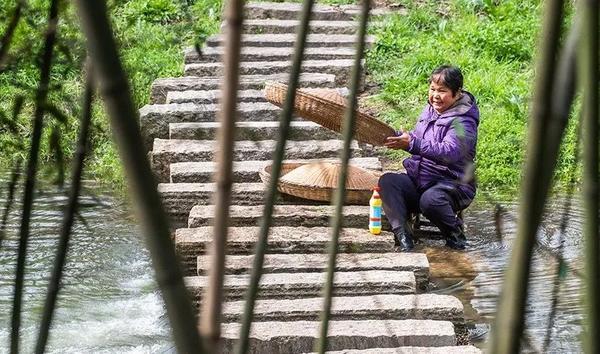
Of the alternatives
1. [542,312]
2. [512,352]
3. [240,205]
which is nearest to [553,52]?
[512,352]

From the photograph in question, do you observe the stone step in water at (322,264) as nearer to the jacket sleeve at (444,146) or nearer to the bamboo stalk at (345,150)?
the jacket sleeve at (444,146)

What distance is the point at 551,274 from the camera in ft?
19.5

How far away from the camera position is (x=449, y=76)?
20.1 feet

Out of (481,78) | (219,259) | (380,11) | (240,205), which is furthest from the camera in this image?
(380,11)

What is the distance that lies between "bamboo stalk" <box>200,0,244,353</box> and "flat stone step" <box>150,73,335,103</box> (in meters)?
7.00

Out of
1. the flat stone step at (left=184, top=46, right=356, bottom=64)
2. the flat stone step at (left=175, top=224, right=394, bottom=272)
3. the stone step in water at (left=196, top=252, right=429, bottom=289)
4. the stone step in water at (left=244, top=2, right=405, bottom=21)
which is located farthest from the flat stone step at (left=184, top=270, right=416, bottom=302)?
the stone step in water at (left=244, top=2, right=405, bottom=21)

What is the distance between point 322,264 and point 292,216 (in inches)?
28.7

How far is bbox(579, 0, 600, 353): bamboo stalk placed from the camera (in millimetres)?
1009

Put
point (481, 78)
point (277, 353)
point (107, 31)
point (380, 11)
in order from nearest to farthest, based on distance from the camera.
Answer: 1. point (107, 31)
2. point (277, 353)
3. point (481, 78)
4. point (380, 11)

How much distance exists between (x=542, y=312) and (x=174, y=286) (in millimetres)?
4610

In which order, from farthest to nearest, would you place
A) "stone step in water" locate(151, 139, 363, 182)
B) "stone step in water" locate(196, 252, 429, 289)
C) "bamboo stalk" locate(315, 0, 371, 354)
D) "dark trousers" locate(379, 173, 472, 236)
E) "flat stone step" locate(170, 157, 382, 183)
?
"stone step in water" locate(151, 139, 363, 182) → "flat stone step" locate(170, 157, 382, 183) → "dark trousers" locate(379, 173, 472, 236) → "stone step in water" locate(196, 252, 429, 289) → "bamboo stalk" locate(315, 0, 371, 354)

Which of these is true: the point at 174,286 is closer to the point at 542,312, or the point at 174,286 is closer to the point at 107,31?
the point at 107,31

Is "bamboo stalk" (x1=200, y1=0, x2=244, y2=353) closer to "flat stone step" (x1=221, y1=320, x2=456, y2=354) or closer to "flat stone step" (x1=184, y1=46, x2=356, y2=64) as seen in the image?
"flat stone step" (x1=221, y1=320, x2=456, y2=354)

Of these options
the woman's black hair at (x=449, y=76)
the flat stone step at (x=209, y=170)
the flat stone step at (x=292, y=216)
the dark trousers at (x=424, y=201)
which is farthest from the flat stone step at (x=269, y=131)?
the woman's black hair at (x=449, y=76)
